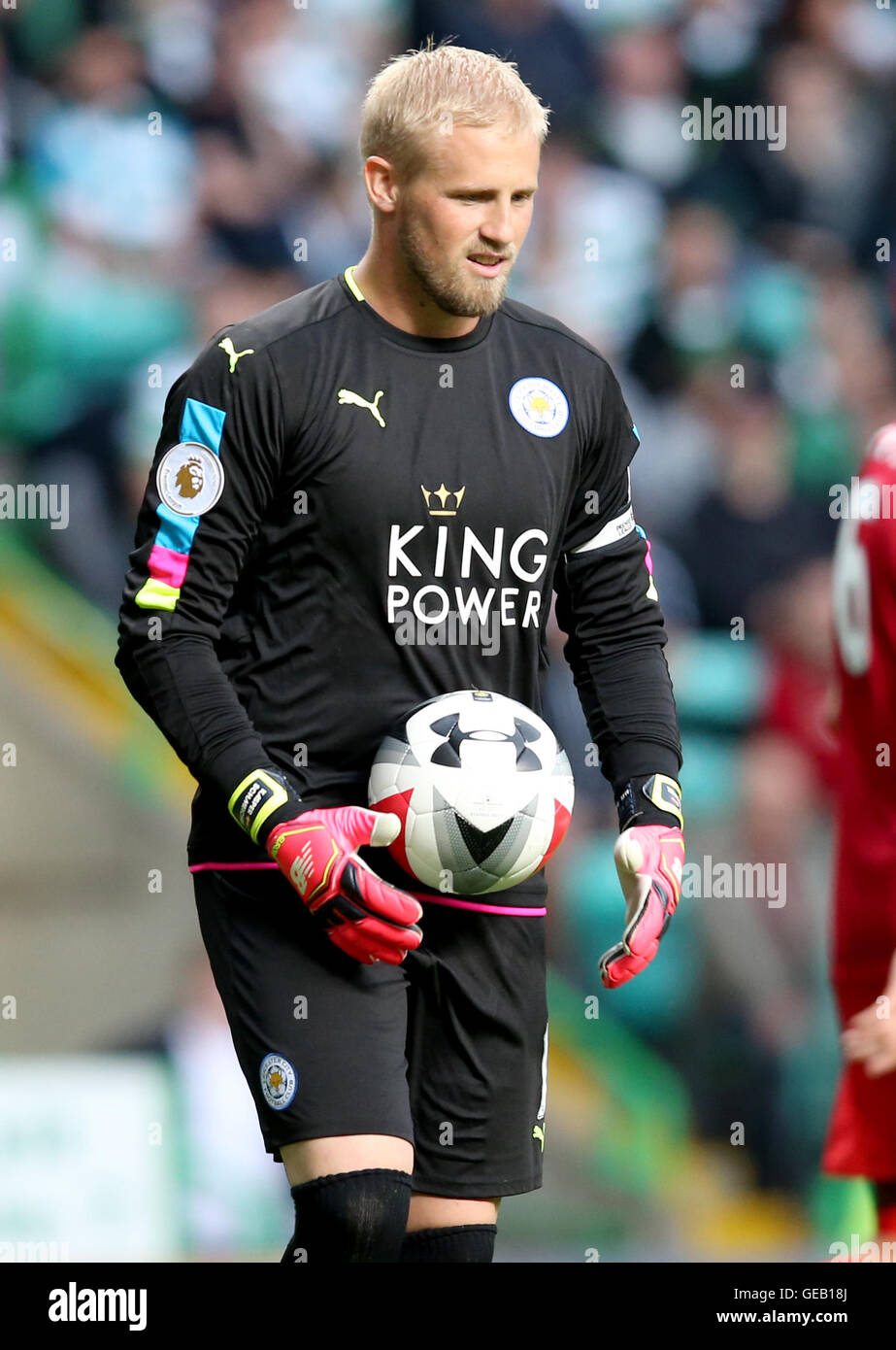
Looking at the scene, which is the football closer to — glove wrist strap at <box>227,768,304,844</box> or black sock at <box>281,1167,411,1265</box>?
glove wrist strap at <box>227,768,304,844</box>

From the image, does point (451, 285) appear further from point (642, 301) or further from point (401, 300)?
point (642, 301)

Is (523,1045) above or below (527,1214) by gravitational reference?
above

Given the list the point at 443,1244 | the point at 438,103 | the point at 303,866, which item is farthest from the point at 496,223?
the point at 443,1244

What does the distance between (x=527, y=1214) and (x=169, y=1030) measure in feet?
3.57

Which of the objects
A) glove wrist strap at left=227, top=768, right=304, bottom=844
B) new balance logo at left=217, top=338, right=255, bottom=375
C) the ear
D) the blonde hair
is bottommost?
glove wrist strap at left=227, top=768, right=304, bottom=844

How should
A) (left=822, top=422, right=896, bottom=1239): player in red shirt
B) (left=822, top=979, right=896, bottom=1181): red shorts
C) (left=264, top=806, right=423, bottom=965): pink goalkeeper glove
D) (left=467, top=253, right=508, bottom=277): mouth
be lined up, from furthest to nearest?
(left=822, top=979, right=896, bottom=1181): red shorts, (left=822, top=422, right=896, bottom=1239): player in red shirt, (left=467, top=253, right=508, bottom=277): mouth, (left=264, top=806, right=423, bottom=965): pink goalkeeper glove

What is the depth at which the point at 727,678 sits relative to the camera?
18.4ft

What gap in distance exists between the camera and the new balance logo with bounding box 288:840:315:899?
3.02m

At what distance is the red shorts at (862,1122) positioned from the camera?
4137 millimetres

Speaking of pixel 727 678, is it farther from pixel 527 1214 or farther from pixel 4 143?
pixel 4 143

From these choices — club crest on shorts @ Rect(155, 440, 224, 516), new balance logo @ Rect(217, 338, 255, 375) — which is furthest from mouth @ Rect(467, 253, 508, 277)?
club crest on shorts @ Rect(155, 440, 224, 516)

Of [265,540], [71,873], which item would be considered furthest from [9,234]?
[265,540]

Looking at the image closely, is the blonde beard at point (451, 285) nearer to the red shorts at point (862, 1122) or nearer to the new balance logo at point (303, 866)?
the new balance logo at point (303, 866)

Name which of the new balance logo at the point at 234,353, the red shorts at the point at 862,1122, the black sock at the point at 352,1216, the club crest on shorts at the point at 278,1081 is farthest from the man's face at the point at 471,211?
the red shorts at the point at 862,1122
